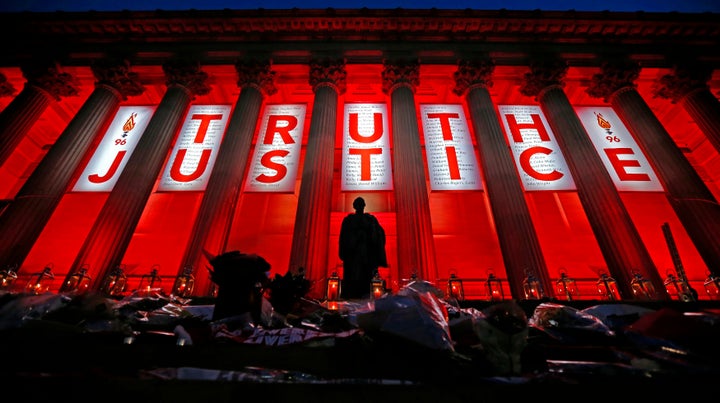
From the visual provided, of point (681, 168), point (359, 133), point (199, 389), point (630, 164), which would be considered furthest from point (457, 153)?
point (199, 389)

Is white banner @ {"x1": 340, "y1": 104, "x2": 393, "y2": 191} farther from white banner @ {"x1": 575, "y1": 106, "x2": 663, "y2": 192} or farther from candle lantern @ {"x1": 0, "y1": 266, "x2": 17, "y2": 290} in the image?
candle lantern @ {"x1": 0, "y1": 266, "x2": 17, "y2": 290}

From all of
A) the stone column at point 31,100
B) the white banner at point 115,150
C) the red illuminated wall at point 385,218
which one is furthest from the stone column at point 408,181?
the stone column at point 31,100

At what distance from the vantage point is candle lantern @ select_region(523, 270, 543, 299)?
7352 mm

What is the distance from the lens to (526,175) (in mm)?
8930

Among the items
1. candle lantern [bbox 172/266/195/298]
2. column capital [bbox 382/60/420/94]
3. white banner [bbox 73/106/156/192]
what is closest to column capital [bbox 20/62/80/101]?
white banner [bbox 73/106/156/192]

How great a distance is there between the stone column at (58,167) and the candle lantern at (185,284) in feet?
15.2

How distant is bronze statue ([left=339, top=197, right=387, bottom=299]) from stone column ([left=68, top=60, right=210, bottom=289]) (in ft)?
22.6

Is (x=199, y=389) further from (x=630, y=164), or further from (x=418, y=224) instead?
(x=630, y=164)

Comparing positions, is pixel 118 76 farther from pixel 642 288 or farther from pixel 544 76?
pixel 642 288

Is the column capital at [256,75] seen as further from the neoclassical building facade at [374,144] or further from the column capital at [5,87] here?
the column capital at [5,87]

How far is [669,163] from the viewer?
10.1 metres

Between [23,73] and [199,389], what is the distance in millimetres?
18457

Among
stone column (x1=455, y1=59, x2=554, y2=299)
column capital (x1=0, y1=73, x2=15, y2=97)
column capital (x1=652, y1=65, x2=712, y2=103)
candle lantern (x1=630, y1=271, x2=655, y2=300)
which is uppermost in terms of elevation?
column capital (x1=0, y1=73, x2=15, y2=97)

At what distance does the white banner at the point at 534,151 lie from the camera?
28.7 feet
